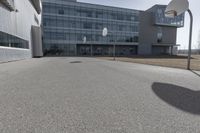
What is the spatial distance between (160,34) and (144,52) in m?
11.8

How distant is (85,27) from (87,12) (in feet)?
19.1

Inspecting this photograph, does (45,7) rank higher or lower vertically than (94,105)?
higher

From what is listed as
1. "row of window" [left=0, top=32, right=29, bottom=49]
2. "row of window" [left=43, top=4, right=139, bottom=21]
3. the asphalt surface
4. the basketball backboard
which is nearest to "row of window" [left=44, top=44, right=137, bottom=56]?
"row of window" [left=43, top=4, right=139, bottom=21]

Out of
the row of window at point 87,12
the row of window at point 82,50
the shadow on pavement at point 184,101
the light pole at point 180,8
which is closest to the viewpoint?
the shadow on pavement at point 184,101

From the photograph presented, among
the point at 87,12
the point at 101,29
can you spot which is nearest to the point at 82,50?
the point at 101,29

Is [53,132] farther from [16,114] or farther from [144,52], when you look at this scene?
[144,52]

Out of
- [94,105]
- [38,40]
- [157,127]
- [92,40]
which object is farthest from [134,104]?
[92,40]

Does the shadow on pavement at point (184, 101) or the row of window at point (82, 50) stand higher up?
the row of window at point (82, 50)

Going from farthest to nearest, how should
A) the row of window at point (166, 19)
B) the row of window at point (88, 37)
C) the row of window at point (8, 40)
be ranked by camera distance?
the row of window at point (166, 19), the row of window at point (88, 37), the row of window at point (8, 40)

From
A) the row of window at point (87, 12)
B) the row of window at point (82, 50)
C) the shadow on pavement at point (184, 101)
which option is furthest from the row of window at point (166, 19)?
the shadow on pavement at point (184, 101)

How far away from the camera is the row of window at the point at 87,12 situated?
2298 inches

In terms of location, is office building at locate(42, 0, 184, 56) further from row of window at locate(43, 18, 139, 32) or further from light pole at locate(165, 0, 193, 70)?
light pole at locate(165, 0, 193, 70)

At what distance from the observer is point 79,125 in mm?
3188

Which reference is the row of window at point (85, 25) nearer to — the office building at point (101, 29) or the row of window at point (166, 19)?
the office building at point (101, 29)
